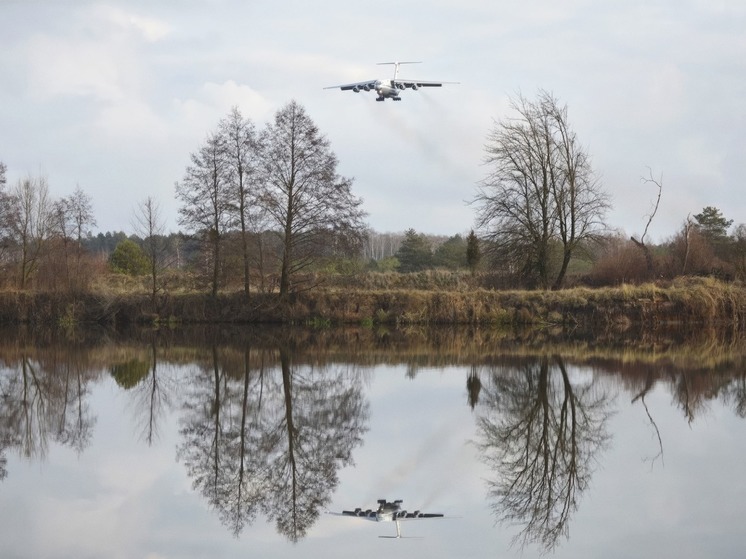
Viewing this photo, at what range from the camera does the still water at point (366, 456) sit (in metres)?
9.10

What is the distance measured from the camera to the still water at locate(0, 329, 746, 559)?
910 centimetres

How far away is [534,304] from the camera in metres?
39.4

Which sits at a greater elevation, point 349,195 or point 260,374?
point 349,195

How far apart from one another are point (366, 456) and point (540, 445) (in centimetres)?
271

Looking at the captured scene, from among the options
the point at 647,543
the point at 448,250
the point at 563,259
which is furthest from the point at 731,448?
the point at 448,250

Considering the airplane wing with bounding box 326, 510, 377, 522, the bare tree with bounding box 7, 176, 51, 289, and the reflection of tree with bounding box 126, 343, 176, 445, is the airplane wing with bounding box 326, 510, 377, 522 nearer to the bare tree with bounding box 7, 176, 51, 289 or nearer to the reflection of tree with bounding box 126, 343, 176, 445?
the reflection of tree with bounding box 126, 343, 176, 445

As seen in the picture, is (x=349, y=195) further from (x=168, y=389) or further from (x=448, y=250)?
(x=448, y=250)

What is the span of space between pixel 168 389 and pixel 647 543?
1335cm

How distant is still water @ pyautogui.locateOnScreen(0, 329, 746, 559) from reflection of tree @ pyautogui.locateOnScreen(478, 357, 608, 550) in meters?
0.04

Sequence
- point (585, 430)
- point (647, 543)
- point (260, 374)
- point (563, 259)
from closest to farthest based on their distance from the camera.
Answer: point (647, 543), point (585, 430), point (260, 374), point (563, 259)

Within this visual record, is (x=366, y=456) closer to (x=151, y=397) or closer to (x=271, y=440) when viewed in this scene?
(x=271, y=440)

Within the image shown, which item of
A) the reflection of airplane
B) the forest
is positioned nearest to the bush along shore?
the forest

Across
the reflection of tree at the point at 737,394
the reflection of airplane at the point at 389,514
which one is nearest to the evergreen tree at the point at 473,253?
the reflection of tree at the point at 737,394

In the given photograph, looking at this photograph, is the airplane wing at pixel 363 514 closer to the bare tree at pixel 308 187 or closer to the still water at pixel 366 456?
the still water at pixel 366 456
